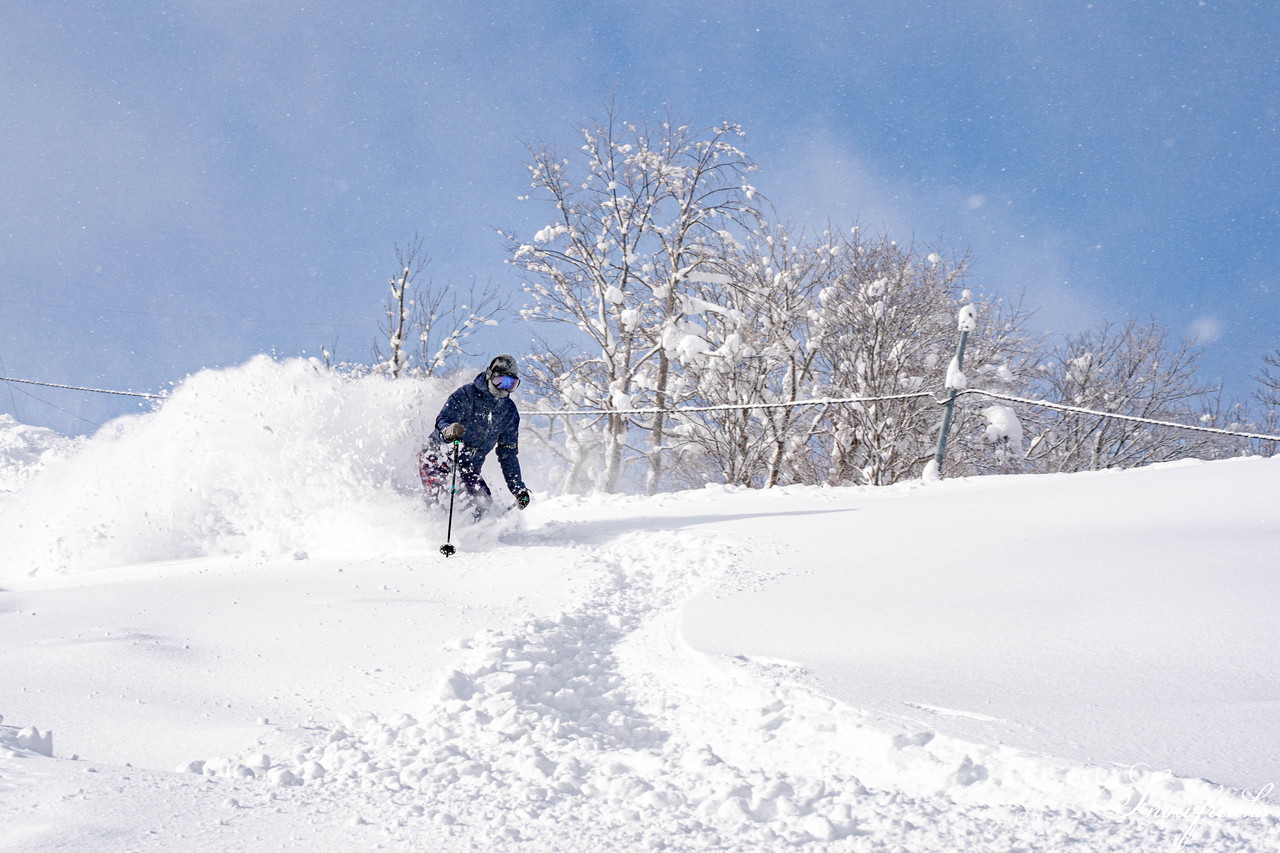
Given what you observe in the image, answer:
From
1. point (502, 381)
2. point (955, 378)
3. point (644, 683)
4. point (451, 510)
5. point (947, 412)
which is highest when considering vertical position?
point (955, 378)

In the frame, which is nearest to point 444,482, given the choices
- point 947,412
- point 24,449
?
point 947,412

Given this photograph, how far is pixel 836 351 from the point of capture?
18062 millimetres

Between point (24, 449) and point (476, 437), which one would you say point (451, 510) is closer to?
point (476, 437)

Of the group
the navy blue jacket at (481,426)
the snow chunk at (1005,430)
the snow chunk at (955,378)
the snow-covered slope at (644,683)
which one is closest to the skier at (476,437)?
the navy blue jacket at (481,426)

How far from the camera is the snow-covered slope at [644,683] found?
1.81m

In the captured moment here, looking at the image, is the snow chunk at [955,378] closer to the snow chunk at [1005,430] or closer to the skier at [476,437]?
the snow chunk at [1005,430]

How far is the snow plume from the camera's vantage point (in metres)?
6.19

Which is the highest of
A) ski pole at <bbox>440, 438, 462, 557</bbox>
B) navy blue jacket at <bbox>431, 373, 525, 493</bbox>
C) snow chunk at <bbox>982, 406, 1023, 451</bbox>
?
snow chunk at <bbox>982, 406, 1023, 451</bbox>

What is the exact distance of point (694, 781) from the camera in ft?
6.86

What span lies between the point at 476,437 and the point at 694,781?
4.84 metres

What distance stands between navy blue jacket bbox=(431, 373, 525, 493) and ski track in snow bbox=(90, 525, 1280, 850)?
3.62 meters

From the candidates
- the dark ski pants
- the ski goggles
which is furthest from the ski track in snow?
the ski goggles

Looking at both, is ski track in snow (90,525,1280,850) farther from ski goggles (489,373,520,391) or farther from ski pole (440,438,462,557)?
ski goggles (489,373,520,391)

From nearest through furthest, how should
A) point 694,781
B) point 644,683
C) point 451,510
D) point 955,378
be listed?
point 694,781 → point 644,683 → point 451,510 → point 955,378
